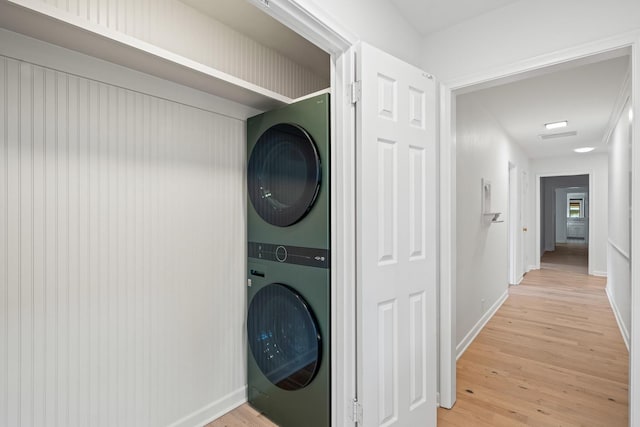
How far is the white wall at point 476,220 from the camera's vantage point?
9.02 ft

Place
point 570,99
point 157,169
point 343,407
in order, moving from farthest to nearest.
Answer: point 570,99 < point 157,169 < point 343,407

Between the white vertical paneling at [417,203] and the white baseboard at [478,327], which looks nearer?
the white vertical paneling at [417,203]

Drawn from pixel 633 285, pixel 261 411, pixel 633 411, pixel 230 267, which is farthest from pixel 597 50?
pixel 261 411

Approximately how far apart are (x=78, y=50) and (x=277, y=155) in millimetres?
1012

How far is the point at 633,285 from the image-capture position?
4.65 ft

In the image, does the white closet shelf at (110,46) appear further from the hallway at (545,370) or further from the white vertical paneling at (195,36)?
the hallway at (545,370)

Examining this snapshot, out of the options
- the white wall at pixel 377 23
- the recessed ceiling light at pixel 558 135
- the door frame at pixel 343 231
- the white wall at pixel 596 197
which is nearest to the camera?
the white wall at pixel 377 23

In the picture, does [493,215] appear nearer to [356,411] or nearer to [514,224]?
[514,224]

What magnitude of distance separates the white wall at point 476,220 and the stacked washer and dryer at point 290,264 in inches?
62.1

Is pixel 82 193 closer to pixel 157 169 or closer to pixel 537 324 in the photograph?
pixel 157 169

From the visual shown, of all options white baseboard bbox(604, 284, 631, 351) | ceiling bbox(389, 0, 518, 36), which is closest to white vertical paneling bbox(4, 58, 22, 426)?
ceiling bbox(389, 0, 518, 36)

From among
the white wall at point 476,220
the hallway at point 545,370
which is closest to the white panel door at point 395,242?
the hallway at point 545,370

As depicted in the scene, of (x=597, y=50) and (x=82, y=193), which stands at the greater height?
(x=597, y=50)

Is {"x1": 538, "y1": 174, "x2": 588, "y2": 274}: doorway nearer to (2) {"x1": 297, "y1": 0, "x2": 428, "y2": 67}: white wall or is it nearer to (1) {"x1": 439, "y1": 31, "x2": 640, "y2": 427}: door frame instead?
(1) {"x1": 439, "y1": 31, "x2": 640, "y2": 427}: door frame
